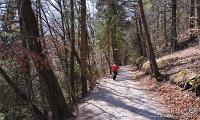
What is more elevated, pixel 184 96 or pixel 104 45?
pixel 104 45

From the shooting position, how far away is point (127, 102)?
708 inches

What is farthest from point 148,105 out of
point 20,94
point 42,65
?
point 20,94

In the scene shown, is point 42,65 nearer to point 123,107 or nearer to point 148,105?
point 123,107

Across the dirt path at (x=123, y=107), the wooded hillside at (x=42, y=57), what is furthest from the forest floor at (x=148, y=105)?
the wooded hillside at (x=42, y=57)

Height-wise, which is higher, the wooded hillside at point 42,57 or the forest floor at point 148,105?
the wooded hillside at point 42,57

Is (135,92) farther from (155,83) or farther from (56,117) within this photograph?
(56,117)

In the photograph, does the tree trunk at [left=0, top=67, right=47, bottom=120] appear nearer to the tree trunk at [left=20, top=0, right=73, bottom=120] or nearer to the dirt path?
the tree trunk at [left=20, top=0, right=73, bottom=120]

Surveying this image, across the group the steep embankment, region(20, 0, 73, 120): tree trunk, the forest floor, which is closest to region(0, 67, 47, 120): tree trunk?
region(20, 0, 73, 120): tree trunk

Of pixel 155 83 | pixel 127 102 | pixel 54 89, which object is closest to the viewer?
pixel 54 89

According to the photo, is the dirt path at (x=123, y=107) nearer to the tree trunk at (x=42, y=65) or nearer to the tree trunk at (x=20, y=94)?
the tree trunk at (x=42, y=65)

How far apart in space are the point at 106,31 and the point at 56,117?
3111cm

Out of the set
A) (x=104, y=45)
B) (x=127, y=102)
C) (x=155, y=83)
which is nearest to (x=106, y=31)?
(x=104, y=45)

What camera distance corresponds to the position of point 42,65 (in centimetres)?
1549

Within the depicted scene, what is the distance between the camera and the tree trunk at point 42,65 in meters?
15.2
